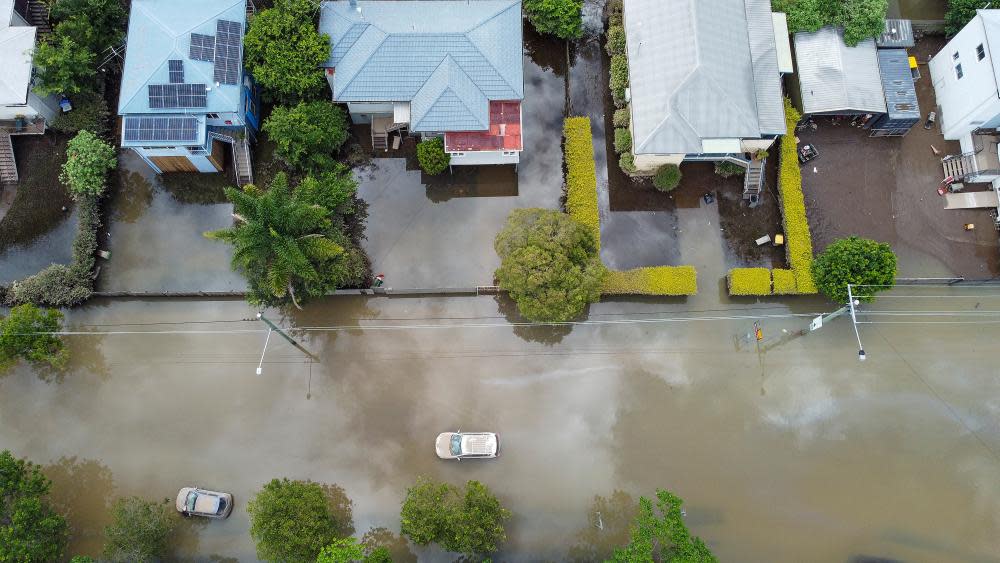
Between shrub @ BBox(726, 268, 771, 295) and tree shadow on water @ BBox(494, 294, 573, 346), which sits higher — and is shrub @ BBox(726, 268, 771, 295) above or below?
above

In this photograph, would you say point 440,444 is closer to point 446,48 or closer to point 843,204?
point 446,48

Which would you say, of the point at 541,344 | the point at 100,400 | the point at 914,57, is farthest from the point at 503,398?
the point at 914,57

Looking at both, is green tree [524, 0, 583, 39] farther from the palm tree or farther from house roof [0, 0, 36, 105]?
house roof [0, 0, 36, 105]

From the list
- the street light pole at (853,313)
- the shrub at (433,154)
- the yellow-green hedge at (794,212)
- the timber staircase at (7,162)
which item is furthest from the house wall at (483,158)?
the timber staircase at (7,162)

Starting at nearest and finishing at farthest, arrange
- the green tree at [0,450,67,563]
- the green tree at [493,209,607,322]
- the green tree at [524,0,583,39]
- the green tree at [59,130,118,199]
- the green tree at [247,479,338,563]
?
1. the green tree at [0,450,67,563]
2. the green tree at [247,479,338,563]
3. the green tree at [493,209,607,322]
4. the green tree at [59,130,118,199]
5. the green tree at [524,0,583,39]

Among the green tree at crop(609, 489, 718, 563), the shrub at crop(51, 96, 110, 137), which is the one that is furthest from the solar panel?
the green tree at crop(609, 489, 718, 563)
